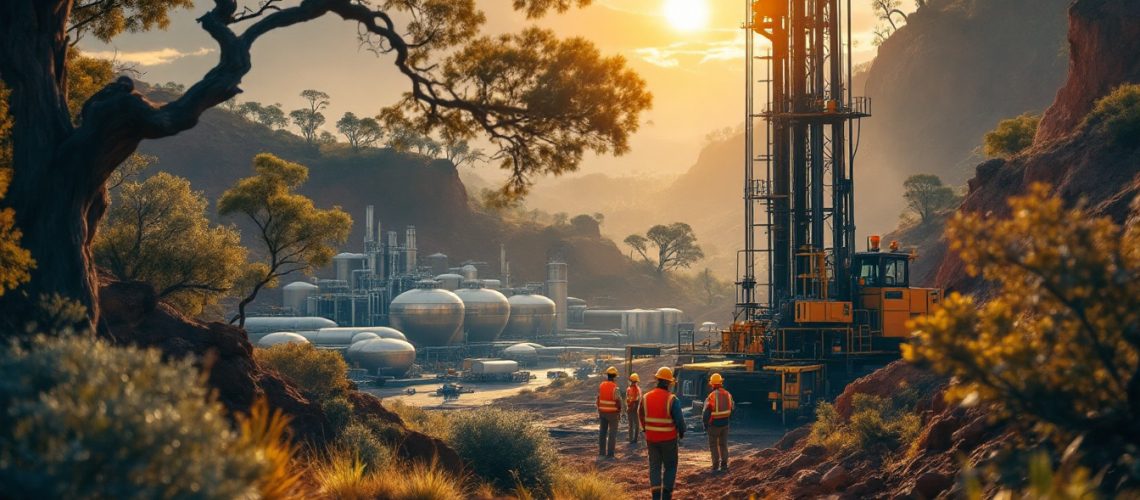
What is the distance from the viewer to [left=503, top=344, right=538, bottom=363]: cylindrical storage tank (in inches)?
3292

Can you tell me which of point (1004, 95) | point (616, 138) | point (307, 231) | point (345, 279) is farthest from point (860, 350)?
point (1004, 95)

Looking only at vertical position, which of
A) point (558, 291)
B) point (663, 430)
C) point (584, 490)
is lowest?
point (584, 490)

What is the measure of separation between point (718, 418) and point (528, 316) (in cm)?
7571

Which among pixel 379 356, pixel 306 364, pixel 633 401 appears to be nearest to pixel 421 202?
pixel 379 356

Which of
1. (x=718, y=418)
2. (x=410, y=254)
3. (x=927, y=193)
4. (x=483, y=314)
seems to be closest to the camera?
(x=718, y=418)

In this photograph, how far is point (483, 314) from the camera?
Result: 89.1m

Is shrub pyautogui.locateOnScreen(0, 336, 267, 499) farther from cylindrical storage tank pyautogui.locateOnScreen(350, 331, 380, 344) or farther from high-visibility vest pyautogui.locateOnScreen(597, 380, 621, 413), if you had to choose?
cylindrical storage tank pyautogui.locateOnScreen(350, 331, 380, 344)

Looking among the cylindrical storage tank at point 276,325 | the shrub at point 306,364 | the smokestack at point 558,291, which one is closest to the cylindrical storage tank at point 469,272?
the smokestack at point 558,291

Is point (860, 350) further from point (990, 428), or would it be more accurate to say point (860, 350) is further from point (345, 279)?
point (345, 279)

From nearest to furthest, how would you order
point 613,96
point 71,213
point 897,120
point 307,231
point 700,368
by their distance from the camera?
1. point 71,213
2. point 613,96
3. point 307,231
4. point 700,368
5. point 897,120

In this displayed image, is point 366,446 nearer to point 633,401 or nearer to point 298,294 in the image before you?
point 633,401

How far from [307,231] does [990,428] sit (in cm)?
2054

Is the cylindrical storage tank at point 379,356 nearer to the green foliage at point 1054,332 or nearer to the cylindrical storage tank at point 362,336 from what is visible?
the cylindrical storage tank at point 362,336

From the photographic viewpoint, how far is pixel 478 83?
17.2 m
